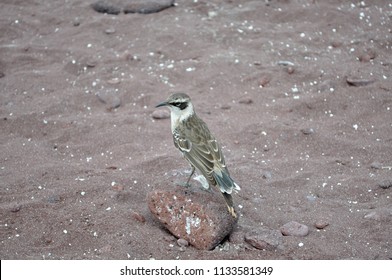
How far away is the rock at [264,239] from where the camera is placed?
5301 mm

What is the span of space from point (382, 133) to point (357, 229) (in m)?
2.19

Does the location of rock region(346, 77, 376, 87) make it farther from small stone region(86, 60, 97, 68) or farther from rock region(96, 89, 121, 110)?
small stone region(86, 60, 97, 68)

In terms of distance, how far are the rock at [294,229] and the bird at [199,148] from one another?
61 cm

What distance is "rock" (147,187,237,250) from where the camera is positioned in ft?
17.3

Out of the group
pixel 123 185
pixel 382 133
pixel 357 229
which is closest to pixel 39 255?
pixel 123 185

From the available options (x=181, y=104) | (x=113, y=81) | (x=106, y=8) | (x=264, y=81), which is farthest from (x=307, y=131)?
(x=106, y=8)

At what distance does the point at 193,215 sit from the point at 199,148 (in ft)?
2.50

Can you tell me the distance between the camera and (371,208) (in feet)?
19.7

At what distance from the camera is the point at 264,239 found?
17.5 feet

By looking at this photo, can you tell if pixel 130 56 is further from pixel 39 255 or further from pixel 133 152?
pixel 39 255

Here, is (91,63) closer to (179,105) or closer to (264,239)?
(179,105)

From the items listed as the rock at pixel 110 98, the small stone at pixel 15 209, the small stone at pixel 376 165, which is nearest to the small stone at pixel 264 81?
the rock at pixel 110 98

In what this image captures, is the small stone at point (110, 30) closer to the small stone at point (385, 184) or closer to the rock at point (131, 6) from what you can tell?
the rock at point (131, 6)

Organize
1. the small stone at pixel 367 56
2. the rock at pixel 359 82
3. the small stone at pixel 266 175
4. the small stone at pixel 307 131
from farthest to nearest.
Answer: the small stone at pixel 367 56
the rock at pixel 359 82
the small stone at pixel 307 131
the small stone at pixel 266 175
